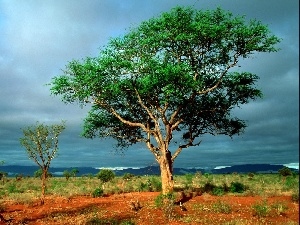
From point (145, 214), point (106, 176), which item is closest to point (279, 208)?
point (145, 214)

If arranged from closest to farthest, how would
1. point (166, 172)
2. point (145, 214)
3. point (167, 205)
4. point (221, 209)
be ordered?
point (145, 214)
point (167, 205)
point (221, 209)
point (166, 172)

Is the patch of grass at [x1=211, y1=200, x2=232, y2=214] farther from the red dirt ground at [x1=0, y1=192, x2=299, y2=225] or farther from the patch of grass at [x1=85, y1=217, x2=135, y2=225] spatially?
the patch of grass at [x1=85, y1=217, x2=135, y2=225]

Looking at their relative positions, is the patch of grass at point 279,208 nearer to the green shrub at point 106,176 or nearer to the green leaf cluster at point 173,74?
the green leaf cluster at point 173,74

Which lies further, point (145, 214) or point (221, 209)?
point (221, 209)

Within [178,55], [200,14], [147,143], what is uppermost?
[200,14]

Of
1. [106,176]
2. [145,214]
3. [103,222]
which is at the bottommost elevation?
[103,222]

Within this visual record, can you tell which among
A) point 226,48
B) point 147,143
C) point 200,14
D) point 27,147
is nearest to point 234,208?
point 147,143

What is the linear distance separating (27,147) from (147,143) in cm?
1071

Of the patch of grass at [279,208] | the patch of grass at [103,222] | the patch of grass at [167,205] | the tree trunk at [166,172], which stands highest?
the tree trunk at [166,172]

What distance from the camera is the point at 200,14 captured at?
95.8ft

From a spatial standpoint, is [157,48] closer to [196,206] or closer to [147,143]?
[147,143]

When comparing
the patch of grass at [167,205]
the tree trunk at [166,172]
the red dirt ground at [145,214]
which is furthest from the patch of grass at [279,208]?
the tree trunk at [166,172]

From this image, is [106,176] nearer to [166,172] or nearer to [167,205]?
[166,172]

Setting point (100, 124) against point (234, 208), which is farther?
point (100, 124)
